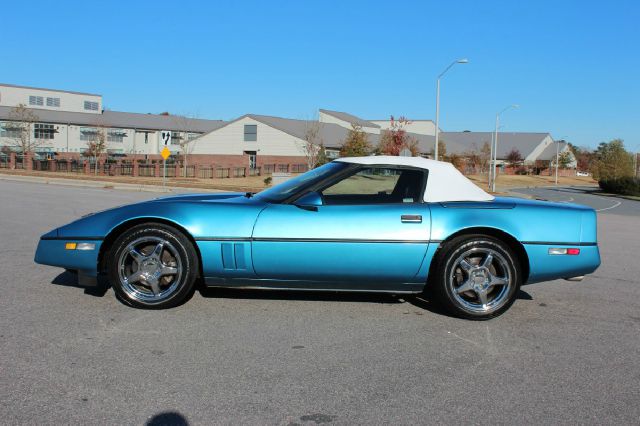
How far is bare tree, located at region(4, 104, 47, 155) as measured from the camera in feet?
188

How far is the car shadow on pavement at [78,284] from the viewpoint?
5.37m

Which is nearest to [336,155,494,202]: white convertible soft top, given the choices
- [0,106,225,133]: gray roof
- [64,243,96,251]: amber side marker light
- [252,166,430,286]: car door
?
[252,166,430,286]: car door

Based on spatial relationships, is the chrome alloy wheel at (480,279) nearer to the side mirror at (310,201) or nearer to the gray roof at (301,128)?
the side mirror at (310,201)

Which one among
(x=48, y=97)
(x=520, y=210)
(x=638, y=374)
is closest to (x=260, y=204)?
(x=520, y=210)

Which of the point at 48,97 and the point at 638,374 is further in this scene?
the point at 48,97

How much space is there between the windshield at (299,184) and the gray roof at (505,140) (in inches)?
4080

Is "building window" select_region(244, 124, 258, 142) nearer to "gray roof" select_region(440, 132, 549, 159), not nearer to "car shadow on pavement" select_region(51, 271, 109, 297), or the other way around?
"gray roof" select_region(440, 132, 549, 159)

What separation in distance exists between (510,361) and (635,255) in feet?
21.2

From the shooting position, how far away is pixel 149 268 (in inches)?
188

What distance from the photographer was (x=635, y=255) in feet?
30.1

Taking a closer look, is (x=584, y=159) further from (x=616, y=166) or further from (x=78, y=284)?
(x=78, y=284)

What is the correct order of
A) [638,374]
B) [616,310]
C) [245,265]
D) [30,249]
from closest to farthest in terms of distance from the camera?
1. [638,374]
2. [245,265]
3. [616,310]
4. [30,249]

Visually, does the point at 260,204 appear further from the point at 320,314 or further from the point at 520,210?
the point at 520,210

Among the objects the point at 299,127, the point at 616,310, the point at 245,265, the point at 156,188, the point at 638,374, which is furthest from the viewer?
the point at 299,127
